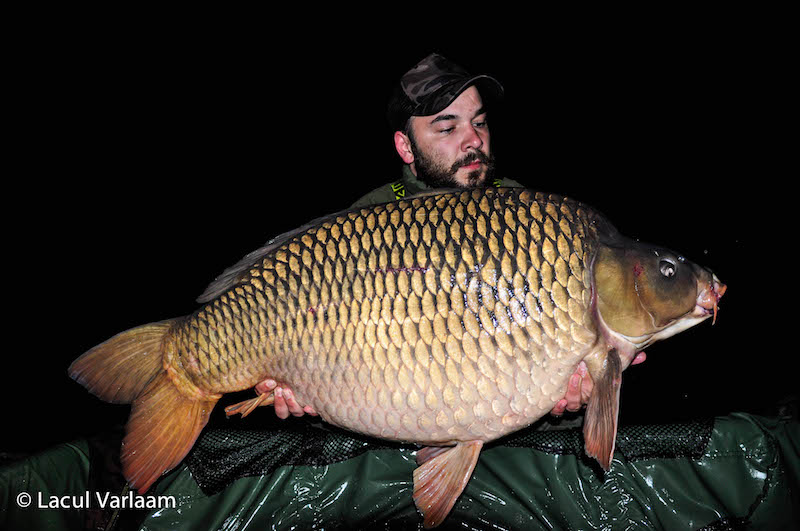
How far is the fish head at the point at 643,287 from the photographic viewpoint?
A: 3.51ft

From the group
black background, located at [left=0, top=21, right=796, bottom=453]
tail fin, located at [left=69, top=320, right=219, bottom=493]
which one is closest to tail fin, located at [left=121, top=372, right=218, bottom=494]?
tail fin, located at [left=69, top=320, right=219, bottom=493]

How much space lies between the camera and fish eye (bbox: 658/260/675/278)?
108 centimetres

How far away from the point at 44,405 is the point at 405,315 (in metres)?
4.46

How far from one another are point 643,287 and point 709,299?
163mm

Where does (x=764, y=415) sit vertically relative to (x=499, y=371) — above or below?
below

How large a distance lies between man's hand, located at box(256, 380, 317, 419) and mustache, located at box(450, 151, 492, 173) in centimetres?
100

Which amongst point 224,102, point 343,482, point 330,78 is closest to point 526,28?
point 330,78

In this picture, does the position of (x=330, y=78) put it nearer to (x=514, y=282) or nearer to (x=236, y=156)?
(x=236, y=156)

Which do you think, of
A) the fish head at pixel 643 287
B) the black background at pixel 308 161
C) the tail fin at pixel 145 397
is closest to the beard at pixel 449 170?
the fish head at pixel 643 287

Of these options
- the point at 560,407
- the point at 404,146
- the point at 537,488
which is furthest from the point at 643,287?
the point at 404,146

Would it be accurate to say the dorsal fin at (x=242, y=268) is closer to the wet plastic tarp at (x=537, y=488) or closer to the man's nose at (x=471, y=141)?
the wet plastic tarp at (x=537, y=488)

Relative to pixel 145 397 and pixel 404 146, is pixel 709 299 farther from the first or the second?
pixel 145 397

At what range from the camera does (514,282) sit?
1.04m

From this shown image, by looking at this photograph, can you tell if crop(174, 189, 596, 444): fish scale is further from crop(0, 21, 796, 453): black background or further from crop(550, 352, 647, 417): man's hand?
crop(0, 21, 796, 453): black background
